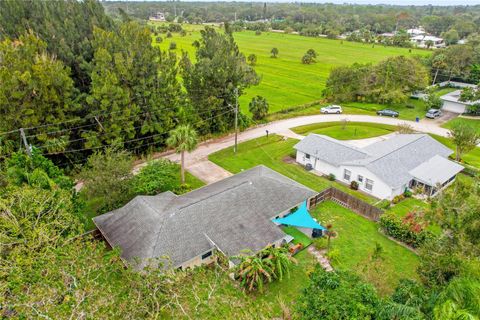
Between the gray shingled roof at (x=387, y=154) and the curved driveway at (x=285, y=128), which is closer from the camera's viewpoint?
the gray shingled roof at (x=387, y=154)

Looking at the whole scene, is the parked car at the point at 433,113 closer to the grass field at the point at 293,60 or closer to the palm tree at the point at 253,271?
the grass field at the point at 293,60

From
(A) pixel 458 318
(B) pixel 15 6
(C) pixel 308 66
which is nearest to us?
(A) pixel 458 318

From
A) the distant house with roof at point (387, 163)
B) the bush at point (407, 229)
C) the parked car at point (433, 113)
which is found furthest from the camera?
the parked car at point (433, 113)

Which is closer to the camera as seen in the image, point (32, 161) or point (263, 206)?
point (32, 161)

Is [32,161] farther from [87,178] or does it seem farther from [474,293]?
[474,293]

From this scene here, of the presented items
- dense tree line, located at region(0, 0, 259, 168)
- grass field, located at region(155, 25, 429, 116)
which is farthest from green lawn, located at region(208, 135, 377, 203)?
grass field, located at region(155, 25, 429, 116)

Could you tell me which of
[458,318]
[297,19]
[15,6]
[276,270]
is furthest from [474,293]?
[297,19]

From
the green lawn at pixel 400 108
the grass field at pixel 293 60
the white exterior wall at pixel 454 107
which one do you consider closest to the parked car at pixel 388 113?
the green lawn at pixel 400 108
